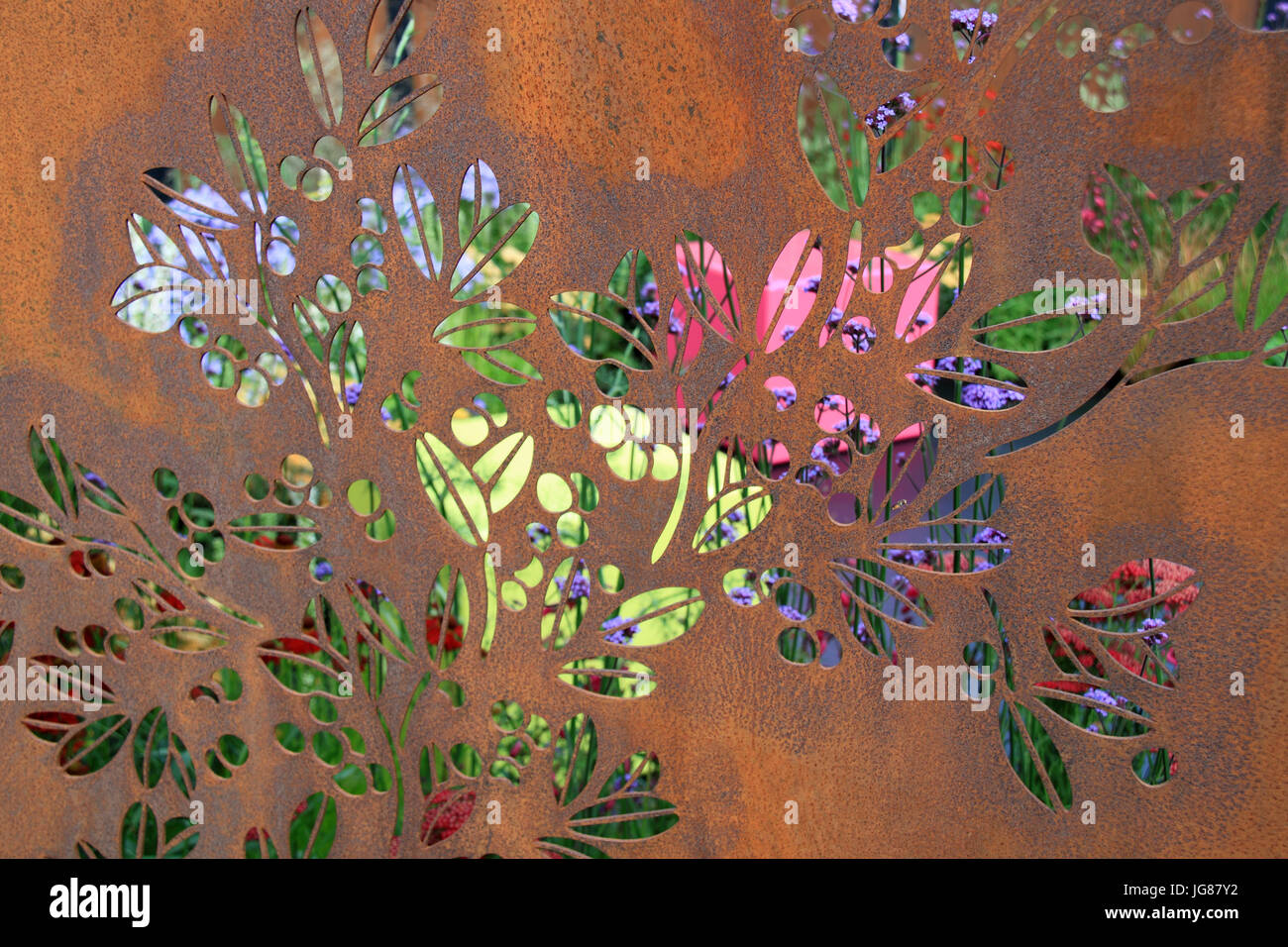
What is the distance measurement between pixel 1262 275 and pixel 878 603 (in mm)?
742

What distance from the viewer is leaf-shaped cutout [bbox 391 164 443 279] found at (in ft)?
4.85

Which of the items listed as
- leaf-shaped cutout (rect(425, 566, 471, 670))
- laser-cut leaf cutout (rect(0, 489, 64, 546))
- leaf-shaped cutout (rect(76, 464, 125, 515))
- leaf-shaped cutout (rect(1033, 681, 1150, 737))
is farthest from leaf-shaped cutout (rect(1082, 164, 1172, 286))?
laser-cut leaf cutout (rect(0, 489, 64, 546))

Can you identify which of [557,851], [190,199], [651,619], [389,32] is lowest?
[557,851]

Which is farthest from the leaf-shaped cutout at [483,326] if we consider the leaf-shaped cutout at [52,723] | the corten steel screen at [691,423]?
the leaf-shaped cutout at [52,723]

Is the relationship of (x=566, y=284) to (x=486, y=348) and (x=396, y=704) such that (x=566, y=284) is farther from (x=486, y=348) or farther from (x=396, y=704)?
(x=396, y=704)

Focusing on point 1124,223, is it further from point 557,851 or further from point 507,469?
point 557,851

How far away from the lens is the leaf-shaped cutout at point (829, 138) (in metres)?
1.44

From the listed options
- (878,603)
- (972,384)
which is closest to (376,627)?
(878,603)

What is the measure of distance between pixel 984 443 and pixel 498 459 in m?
0.81

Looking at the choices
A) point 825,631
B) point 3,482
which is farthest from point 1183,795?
point 3,482

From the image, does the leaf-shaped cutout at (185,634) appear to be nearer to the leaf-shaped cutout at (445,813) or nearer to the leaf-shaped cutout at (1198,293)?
the leaf-shaped cutout at (445,813)

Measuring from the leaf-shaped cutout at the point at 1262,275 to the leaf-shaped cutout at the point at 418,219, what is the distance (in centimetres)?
121

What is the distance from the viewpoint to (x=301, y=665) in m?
1.66

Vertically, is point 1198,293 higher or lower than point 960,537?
higher
